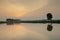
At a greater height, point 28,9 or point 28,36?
point 28,9

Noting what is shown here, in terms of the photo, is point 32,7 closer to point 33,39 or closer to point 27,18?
point 27,18

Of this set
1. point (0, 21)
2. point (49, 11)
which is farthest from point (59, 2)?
point (0, 21)

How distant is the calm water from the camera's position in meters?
1.35

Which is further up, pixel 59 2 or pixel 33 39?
pixel 59 2

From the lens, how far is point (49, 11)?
1354 mm

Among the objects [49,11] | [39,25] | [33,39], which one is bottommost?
[33,39]

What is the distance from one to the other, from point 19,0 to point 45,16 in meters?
0.23

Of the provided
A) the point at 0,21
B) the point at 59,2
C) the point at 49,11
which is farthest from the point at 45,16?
the point at 0,21

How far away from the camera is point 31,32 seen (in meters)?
1.36

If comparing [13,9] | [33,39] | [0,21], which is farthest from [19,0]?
[33,39]

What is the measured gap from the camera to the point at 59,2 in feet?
4.46

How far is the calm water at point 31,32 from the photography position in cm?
135

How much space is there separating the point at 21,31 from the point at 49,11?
255 millimetres

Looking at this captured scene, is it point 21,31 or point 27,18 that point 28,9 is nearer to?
point 27,18
